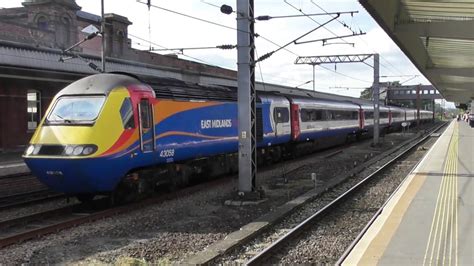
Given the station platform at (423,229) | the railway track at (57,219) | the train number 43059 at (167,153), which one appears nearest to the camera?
the station platform at (423,229)

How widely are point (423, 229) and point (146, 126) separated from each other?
21.8ft

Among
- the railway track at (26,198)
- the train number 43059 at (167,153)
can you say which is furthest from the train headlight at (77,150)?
the railway track at (26,198)

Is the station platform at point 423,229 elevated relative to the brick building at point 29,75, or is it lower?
lower

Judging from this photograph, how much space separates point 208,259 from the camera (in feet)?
24.6

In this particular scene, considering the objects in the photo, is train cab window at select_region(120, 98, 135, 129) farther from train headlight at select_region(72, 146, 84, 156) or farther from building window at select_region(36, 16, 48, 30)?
building window at select_region(36, 16, 48, 30)

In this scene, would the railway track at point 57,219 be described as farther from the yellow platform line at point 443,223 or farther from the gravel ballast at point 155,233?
the yellow platform line at point 443,223

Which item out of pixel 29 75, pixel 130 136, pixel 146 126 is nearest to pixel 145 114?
pixel 146 126

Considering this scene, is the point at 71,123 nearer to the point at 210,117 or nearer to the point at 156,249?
the point at 156,249

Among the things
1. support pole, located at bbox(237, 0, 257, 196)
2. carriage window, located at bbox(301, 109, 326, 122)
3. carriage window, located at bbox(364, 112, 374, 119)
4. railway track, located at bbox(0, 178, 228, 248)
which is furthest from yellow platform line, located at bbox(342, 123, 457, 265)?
carriage window, located at bbox(364, 112, 374, 119)

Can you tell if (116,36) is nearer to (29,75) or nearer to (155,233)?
(29,75)

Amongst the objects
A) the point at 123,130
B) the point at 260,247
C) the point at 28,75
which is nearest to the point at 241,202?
the point at 123,130

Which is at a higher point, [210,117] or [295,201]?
[210,117]

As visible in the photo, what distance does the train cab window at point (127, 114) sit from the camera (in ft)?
37.9

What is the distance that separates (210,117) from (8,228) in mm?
6931
